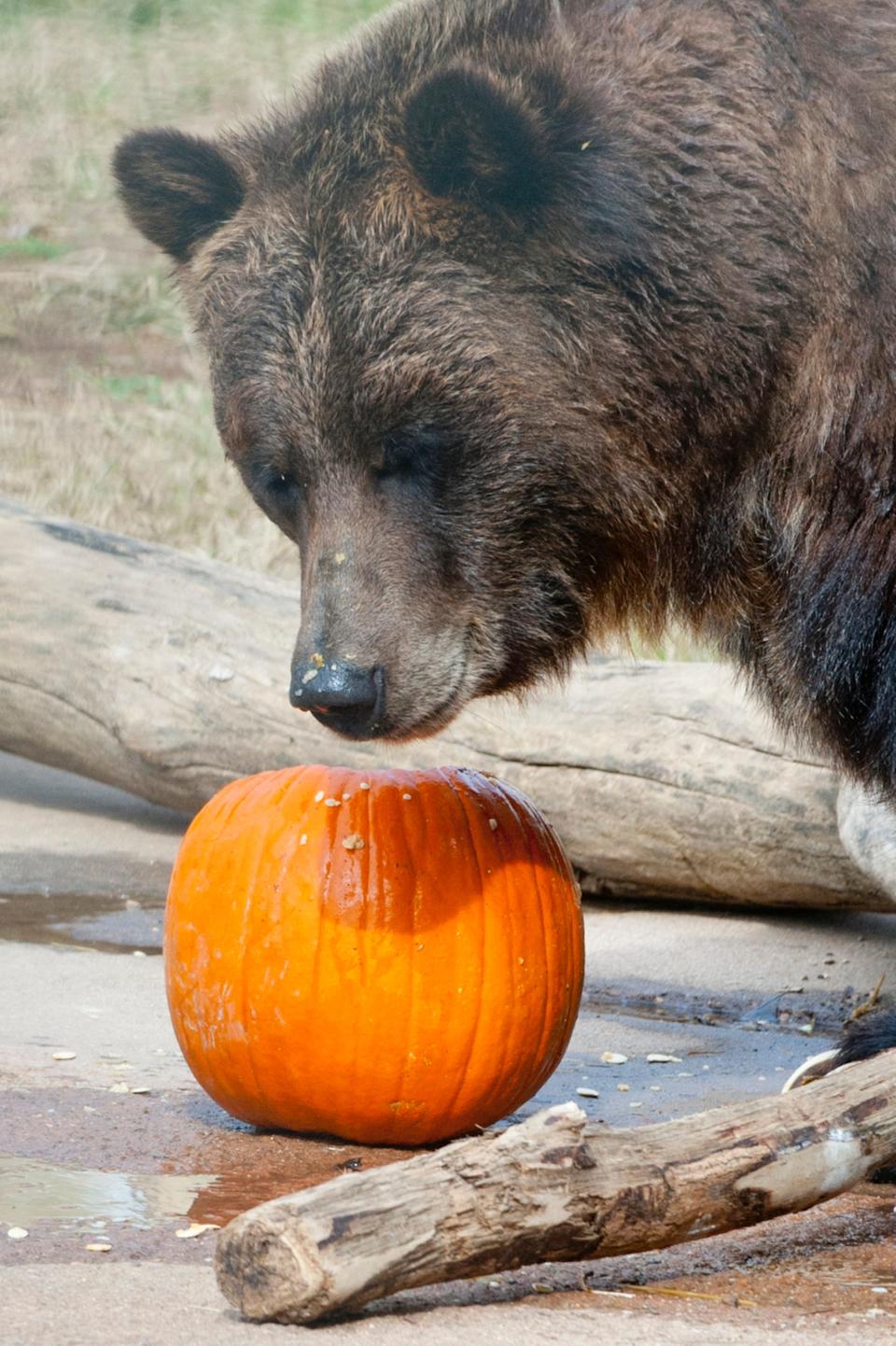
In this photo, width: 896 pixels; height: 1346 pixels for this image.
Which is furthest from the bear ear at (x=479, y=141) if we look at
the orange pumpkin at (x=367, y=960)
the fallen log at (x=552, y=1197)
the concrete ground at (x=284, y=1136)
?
the concrete ground at (x=284, y=1136)

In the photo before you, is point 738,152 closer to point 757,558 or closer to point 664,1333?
point 757,558

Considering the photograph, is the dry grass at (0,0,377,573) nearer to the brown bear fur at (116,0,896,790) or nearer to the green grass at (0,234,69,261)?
the green grass at (0,234,69,261)

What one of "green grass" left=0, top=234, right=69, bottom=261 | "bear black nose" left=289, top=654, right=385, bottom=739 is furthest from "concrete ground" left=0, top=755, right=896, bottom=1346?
"green grass" left=0, top=234, right=69, bottom=261

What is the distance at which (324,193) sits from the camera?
336 cm

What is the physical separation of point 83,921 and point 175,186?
2.66m

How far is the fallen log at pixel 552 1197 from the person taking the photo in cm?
230

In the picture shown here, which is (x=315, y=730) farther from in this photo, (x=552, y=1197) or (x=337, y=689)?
(x=552, y=1197)

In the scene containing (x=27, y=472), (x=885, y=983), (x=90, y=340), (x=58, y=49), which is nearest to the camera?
(x=885, y=983)

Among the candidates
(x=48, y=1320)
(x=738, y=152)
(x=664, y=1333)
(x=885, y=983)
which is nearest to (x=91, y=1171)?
(x=48, y=1320)

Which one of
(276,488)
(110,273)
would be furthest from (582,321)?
(110,273)

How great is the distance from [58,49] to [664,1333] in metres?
15.3

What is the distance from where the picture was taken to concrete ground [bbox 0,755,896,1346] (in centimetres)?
246

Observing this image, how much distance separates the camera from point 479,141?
314 centimetres

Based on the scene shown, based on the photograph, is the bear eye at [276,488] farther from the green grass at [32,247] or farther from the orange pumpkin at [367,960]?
the green grass at [32,247]
